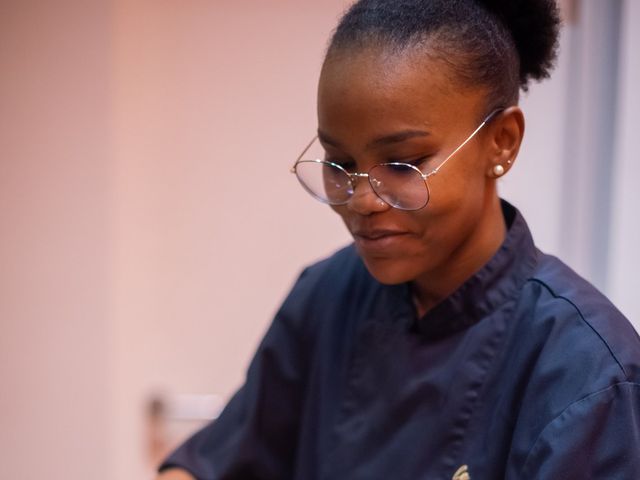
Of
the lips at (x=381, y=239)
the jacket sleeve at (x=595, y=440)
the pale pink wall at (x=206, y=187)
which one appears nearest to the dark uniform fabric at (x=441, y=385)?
the jacket sleeve at (x=595, y=440)

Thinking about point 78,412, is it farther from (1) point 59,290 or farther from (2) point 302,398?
(2) point 302,398

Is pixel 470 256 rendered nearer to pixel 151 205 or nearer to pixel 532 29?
pixel 532 29

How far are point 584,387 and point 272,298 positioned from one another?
3.30 feet

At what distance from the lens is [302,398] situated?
1.08 metres

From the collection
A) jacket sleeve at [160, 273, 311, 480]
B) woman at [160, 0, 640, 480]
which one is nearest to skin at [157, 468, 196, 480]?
jacket sleeve at [160, 273, 311, 480]

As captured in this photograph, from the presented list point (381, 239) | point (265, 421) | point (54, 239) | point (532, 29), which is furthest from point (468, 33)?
point (54, 239)

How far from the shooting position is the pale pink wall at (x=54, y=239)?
1.59 meters

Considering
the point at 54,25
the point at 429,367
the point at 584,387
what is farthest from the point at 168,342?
the point at 584,387

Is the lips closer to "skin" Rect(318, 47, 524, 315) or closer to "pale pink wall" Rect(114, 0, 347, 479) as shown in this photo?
"skin" Rect(318, 47, 524, 315)

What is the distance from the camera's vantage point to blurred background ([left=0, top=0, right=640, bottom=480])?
5.21 ft

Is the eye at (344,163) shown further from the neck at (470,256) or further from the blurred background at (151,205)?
the blurred background at (151,205)

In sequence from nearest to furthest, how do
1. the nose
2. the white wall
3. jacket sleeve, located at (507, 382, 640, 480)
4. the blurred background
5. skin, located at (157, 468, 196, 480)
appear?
jacket sleeve, located at (507, 382, 640, 480) < the nose < skin, located at (157, 468, 196, 480) < the white wall < the blurred background

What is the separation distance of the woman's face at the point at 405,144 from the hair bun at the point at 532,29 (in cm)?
11

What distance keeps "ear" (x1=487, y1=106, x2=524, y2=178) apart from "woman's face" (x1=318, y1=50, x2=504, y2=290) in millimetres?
11
